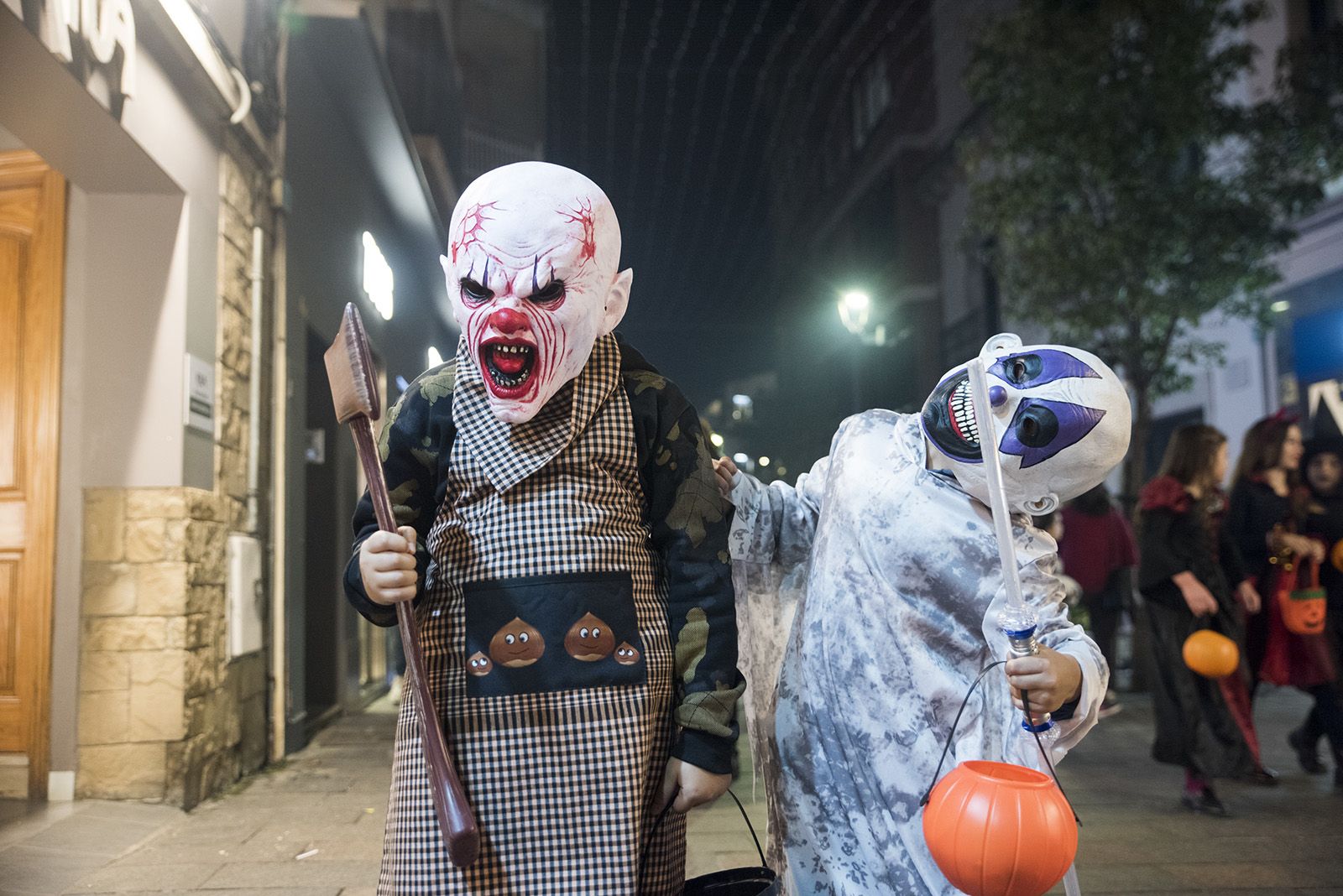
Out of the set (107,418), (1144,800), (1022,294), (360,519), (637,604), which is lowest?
(1144,800)

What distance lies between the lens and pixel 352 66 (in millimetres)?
7891

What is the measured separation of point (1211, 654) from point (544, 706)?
14.7 ft

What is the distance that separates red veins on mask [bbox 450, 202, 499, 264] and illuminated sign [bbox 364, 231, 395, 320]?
792 cm

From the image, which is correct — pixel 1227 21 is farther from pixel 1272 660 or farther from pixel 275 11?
pixel 275 11

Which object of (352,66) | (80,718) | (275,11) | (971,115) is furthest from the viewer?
(971,115)

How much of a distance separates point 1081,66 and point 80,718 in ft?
31.8

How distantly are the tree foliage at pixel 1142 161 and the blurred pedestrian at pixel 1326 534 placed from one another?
13.2ft

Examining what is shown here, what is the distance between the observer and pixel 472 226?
6.52 ft

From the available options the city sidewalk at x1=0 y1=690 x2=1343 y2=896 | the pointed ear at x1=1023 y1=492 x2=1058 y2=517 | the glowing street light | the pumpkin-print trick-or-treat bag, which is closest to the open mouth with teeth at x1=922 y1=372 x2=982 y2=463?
the pointed ear at x1=1023 y1=492 x2=1058 y2=517

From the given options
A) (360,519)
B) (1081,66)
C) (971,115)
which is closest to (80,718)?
(360,519)

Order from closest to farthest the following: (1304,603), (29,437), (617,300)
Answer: (617,300) < (29,437) < (1304,603)

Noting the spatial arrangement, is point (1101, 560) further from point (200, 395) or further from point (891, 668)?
point (891, 668)

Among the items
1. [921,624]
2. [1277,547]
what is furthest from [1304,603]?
[921,624]

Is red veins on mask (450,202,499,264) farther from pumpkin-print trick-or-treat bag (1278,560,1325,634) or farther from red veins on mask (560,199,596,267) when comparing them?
pumpkin-print trick-or-treat bag (1278,560,1325,634)
